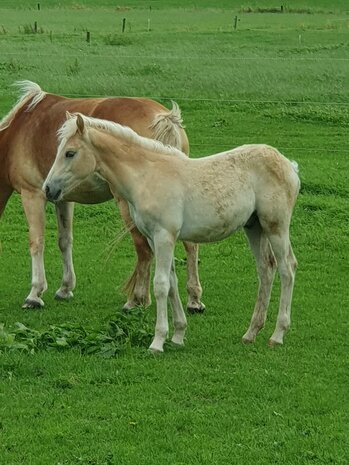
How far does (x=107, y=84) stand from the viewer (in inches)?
863

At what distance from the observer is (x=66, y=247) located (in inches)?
440

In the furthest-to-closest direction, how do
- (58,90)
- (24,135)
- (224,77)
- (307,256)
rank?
(224,77) < (58,90) < (307,256) < (24,135)

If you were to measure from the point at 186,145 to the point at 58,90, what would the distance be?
11.4 meters

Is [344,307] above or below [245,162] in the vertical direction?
below

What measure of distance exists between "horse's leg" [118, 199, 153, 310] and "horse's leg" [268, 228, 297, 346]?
1.75 metres

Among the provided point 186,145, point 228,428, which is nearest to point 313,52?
point 186,145

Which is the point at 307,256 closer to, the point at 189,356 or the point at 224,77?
the point at 189,356

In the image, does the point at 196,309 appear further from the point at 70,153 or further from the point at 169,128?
the point at 70,153

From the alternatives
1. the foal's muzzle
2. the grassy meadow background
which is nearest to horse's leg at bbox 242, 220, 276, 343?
the grassy meadow background

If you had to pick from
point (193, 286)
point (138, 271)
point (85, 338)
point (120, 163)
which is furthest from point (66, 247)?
point (120, 163)

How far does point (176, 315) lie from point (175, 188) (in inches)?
42.7

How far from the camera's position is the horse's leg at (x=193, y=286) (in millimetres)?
10086

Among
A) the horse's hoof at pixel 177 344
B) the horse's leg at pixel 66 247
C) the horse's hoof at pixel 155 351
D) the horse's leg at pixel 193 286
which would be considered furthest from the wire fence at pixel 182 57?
the horse's hoof at pixel 155 351

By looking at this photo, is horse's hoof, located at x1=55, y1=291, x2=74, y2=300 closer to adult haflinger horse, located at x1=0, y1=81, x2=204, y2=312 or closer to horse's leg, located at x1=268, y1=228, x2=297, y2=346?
adult haflinger horse, located at x1=0, y1=81, x2=204, y2=312
